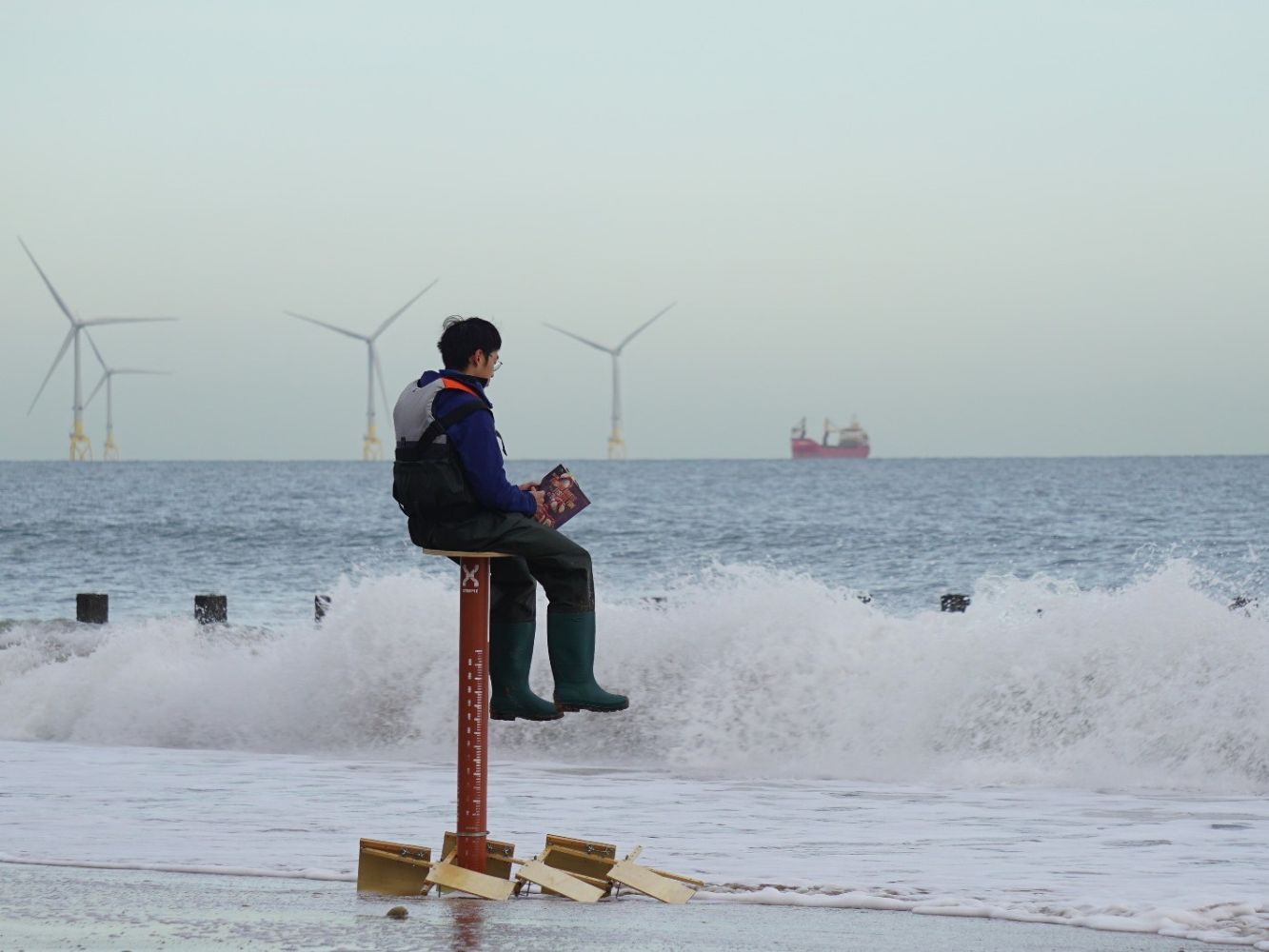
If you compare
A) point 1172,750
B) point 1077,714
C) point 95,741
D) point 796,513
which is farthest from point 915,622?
point 796,513

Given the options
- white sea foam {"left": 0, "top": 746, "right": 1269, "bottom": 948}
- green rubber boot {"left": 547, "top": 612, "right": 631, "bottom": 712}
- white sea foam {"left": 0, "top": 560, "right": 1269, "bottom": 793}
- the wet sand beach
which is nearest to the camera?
the wet sand beach

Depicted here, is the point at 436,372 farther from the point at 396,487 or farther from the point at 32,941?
the point at 32,941

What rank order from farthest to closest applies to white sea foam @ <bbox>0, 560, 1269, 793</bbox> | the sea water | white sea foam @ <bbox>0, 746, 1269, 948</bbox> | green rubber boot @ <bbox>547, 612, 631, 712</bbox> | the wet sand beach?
white sea foam @ <bbox>0, 560, 1269, 793</bbox> < the sea water < white sea foam @ <bbox>0, 746, 1269, 948</bbox> < green rubber boot @ <bbox>547, 612, 631, 712</bbox> < the wet sand beach

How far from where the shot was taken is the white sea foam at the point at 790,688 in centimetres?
1267

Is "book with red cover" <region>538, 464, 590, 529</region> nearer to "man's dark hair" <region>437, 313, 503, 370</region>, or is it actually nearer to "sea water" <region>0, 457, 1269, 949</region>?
"man's dark hair" <region>437, 313, 503, 370</region>

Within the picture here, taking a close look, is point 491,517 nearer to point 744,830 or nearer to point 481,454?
point 481,454

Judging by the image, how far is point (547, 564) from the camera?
19.6 ft

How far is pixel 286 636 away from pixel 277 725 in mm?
2028

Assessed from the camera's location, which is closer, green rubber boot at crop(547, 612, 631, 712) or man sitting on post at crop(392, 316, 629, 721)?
man sitting on post at crop(392, 316, 629, 721)

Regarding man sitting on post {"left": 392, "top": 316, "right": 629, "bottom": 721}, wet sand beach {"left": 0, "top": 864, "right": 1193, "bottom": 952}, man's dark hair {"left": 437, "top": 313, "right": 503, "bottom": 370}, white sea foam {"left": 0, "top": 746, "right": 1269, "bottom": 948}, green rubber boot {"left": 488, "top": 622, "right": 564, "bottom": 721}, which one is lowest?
white sea foam {"left": 0, "top": 746, "right": 1269, "bottom": 948}

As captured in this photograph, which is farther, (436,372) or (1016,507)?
(1016,507)

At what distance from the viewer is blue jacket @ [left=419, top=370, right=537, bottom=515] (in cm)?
578

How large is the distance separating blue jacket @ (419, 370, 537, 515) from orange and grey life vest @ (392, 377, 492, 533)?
0.8 inches

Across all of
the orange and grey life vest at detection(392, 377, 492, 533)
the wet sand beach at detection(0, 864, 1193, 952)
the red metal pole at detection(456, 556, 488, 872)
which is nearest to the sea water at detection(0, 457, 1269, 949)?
the wet sand beach at detection(0, 864, 1193, 952)
